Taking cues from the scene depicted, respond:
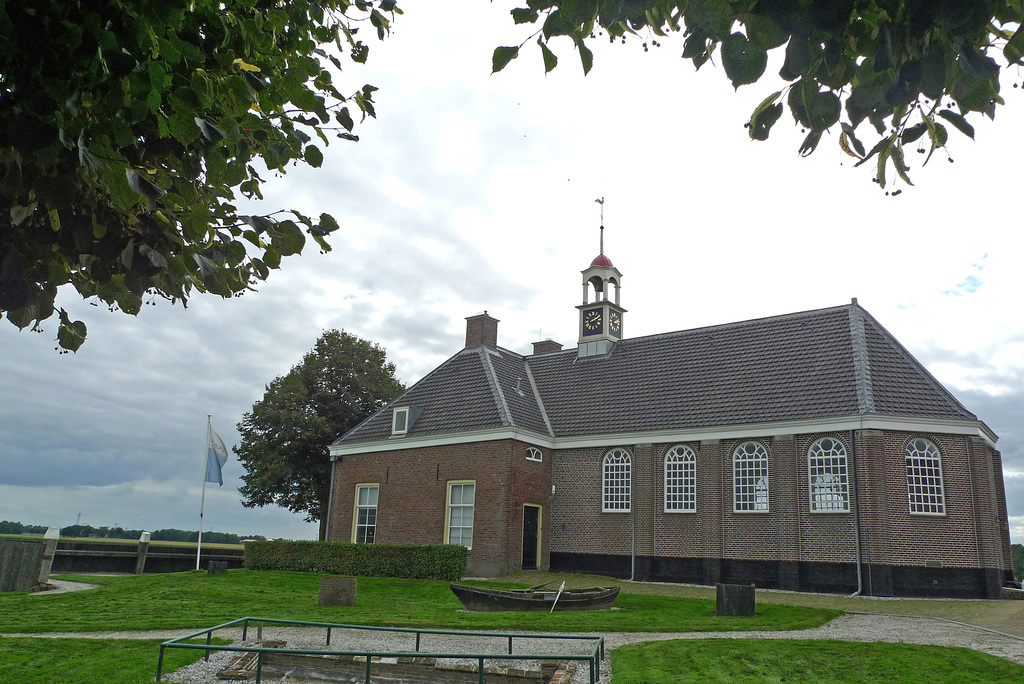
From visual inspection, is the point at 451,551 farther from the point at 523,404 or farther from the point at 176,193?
the point at 176,193

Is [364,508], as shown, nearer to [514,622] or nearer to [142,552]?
[142,552]

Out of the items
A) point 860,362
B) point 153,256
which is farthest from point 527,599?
point 153,256

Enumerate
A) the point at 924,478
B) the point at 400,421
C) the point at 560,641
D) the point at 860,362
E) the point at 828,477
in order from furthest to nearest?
the point at 400,421 → the point at 860,362 → the point at 828,477 → the point at 924,478 → the point at 560,641

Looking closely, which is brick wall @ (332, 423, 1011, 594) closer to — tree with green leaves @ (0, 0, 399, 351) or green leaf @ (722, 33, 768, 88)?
tree with green leaves @ (0, 0, 399, 351)

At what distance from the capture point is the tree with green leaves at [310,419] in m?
36.5

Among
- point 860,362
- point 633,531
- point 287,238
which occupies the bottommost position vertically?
point 633,531

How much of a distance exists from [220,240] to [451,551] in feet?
66.1

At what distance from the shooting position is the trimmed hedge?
968 inches

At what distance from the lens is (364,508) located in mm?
30656

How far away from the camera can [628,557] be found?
25938mm

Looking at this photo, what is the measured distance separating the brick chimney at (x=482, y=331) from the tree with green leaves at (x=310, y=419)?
27.0 ft

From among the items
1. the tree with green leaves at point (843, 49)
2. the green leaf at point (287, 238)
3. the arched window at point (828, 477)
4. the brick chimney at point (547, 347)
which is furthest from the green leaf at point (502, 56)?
the brick chimney at point (547, 347)

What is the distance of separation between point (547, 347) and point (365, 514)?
36.5 ft

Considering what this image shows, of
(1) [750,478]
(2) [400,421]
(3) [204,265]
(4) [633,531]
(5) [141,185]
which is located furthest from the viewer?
(2) [400,421]
